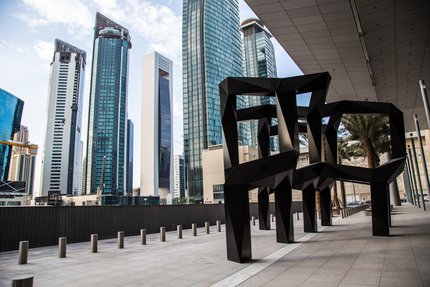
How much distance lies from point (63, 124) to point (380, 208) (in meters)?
153

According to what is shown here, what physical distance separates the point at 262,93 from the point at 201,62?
111086mm

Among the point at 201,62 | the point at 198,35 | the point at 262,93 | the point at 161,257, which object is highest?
the point at 198,35

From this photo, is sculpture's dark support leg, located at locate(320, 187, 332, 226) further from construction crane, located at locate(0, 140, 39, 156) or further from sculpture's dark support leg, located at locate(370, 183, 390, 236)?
construction crane, located at locate(0, 140, 39, 156)

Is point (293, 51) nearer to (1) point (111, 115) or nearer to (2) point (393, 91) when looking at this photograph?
(2) point (393, 91)

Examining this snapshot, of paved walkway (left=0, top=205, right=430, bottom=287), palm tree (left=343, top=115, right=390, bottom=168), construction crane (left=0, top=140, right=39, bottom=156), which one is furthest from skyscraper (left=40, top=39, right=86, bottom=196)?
paved walkway (left=0, top=205, right=430, bottom=287)

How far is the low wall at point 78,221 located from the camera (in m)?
13.4

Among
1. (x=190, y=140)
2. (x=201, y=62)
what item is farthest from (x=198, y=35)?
(x=190, y=140)

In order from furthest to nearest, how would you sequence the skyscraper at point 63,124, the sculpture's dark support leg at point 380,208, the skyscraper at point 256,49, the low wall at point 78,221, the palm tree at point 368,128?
the skyscraper at point 256,49, the skyscraper at point 63,124, the palm tree at point 368,128, the low wall at point 78,221, the sculpture's dark support leg at point 380,208

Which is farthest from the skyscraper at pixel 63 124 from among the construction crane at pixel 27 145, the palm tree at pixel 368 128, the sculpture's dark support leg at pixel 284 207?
the sculpture's dark support leg at pixel 284 207

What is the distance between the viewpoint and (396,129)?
522 inches

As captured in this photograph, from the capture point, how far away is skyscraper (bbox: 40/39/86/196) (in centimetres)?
13874

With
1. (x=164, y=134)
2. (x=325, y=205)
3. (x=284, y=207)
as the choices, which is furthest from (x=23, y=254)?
(x=164, y=134)

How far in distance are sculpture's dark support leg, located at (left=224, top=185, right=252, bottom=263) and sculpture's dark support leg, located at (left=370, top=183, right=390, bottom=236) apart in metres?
6.89

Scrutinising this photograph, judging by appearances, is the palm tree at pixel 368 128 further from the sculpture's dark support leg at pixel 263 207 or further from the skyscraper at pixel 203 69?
the skyscraper at pixel 203 69
